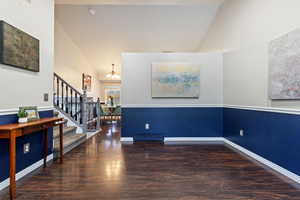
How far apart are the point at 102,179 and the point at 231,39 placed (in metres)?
3.95

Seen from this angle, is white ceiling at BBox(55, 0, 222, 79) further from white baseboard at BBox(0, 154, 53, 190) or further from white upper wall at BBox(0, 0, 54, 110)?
white baseboard at BBox(0, 154, 53, 190)

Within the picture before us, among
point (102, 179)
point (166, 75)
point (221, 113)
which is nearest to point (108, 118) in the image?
point (166, 75)

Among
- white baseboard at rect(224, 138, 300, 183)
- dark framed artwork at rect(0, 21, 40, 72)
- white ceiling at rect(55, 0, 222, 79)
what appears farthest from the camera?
white ceiling at rect(55, 0, 222, 79)

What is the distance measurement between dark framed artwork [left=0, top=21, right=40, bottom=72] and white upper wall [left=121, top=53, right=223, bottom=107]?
2.17 meters

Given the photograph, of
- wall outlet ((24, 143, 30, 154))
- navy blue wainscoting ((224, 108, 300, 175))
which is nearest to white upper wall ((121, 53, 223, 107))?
navy blue wainscoting ((224, 108, 300, 175))

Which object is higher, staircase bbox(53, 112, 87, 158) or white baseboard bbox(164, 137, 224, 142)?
staircase bbox(53, 112, 87, 158)

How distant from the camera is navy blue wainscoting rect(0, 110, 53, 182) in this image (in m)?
2.16

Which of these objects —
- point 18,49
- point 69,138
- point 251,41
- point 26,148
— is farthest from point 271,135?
point 69,138

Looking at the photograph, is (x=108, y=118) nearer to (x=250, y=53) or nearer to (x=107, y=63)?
(x=107, y=63)

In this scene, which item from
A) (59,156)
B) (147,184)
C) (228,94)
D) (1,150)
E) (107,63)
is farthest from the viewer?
→ (107,63)

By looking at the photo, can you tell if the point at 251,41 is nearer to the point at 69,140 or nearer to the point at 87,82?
the point at 69,140

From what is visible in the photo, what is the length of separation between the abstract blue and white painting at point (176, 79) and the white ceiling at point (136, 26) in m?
1.97

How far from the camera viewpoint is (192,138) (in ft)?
15.0

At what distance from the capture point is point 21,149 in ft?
8.11
